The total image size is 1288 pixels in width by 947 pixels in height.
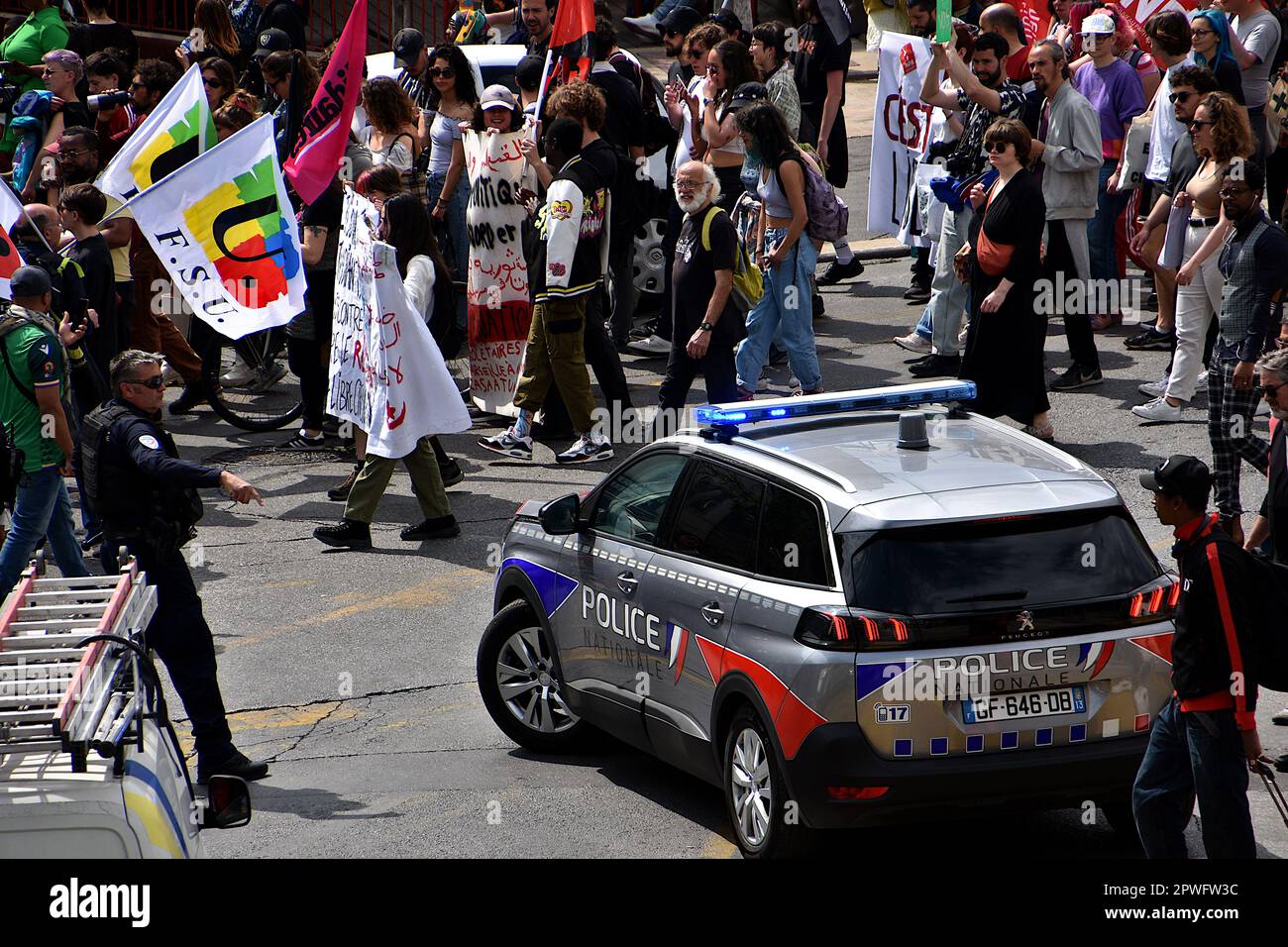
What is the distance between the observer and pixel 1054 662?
616cm

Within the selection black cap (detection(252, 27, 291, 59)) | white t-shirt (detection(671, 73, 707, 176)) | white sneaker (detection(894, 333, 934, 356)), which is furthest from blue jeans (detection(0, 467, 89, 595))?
white sneaker (detection(894, 333, 934, 356))

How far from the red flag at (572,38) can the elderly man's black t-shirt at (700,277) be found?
9.60 feet

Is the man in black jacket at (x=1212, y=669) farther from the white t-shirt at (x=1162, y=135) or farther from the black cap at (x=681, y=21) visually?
the black cap at (x=681, y=21)

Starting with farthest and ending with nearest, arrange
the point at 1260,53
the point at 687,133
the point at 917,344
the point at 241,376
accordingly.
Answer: the point at 687,133 < the point at 241,376 < the point at 917,344 < the point at 1260,53

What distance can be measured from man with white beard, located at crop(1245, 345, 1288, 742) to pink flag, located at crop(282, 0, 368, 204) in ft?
22.6

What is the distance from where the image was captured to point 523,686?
831cm

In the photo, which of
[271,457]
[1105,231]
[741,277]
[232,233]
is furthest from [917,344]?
[232,233]

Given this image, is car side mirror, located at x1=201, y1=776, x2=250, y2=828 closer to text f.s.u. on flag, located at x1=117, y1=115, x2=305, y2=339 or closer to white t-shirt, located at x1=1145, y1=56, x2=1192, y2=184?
text f.s.u. on flag, located at x1=117, y1=115, x2=305, y2=339

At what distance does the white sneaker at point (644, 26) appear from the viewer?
24.6 meters

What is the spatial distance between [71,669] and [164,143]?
7.66 metres

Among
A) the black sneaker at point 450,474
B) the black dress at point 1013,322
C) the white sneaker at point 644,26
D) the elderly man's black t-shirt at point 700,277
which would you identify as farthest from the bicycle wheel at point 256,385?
the white sneaker at point 644,26

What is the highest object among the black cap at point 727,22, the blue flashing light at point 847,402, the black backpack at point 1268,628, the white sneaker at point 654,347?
the black cap at point 727,22

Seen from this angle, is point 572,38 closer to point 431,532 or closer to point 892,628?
point 431,532
